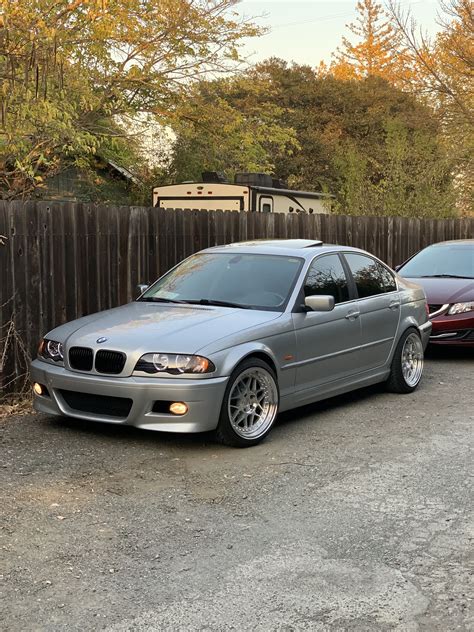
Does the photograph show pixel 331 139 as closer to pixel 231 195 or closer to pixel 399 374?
pixel 231 195

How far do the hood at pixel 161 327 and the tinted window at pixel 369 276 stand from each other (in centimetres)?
153

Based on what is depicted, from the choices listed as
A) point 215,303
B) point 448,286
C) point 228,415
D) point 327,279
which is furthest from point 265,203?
point 228,415

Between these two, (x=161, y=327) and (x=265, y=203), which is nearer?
(x=161, y=327)

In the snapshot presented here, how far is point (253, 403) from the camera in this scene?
6.45 m

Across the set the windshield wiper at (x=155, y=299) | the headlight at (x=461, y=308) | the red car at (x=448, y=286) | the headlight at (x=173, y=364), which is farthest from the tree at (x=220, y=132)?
the headlight at (x=173, y=364)

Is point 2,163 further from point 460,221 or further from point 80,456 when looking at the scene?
point 460,221

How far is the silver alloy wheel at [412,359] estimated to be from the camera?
8640 millimetres

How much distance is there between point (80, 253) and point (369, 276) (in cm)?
307

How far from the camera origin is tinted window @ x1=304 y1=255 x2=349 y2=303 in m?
7.46

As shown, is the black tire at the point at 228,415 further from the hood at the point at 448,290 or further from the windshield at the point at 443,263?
the windshield at the point at 443,263

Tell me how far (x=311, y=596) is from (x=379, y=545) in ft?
2.51

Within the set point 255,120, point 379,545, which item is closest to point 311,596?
point 379,545

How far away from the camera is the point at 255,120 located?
28219 mm

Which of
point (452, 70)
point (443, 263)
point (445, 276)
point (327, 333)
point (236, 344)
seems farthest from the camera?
point (452, 70)
